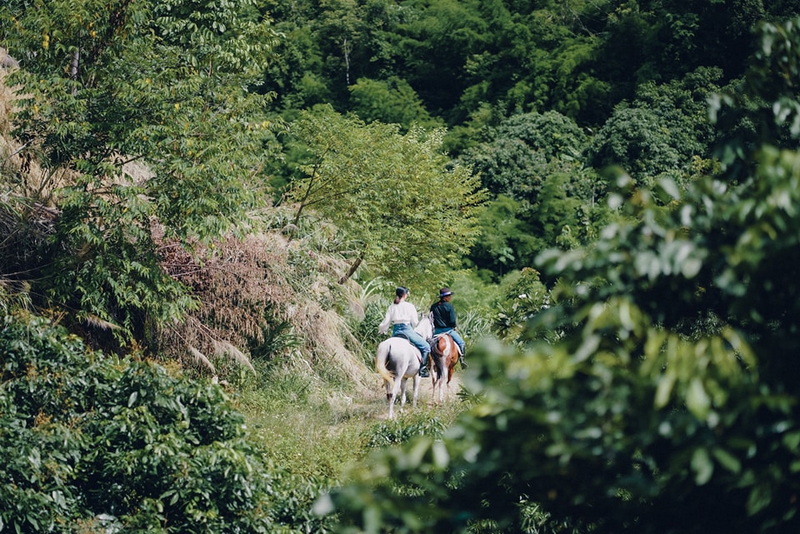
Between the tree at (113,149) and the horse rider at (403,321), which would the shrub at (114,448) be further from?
the horse rider at (403,321)

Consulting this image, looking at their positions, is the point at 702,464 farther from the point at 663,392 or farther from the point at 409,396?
the point at 409,396

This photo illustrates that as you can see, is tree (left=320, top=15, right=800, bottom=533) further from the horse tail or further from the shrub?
the horse tail

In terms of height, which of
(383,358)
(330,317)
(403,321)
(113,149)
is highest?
(113,149)

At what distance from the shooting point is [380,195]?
67.4 feet

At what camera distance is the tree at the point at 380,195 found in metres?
20.1

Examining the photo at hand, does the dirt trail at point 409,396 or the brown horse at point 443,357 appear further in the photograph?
the brown horse at point 443,357

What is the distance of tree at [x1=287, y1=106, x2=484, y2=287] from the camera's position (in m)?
20.1

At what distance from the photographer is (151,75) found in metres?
13.3

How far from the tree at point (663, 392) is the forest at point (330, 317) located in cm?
2

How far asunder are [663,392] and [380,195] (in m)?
17.3

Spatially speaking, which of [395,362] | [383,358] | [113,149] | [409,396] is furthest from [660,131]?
[113,149]

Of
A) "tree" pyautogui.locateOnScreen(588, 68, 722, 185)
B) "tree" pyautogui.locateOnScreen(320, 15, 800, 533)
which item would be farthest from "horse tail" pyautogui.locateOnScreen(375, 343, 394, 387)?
"tree" pyautogui.locateOnScreen(588, 68, 722, 185)

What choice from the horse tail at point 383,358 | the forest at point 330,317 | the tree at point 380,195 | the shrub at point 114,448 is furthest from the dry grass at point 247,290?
the shrub at point 114,448

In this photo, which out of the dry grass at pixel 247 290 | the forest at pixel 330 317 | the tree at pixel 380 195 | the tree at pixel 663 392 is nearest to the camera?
the tree at pixel 663 392
